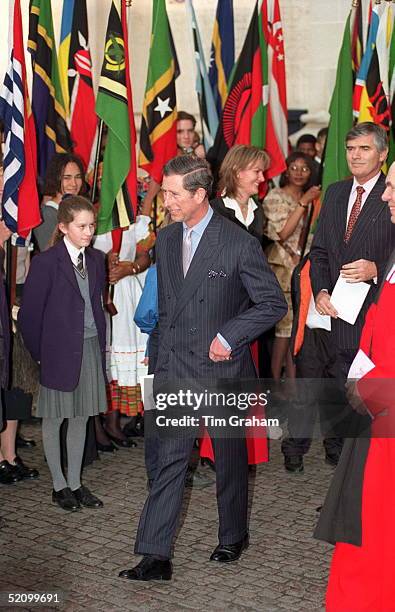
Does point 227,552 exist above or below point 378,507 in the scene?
below

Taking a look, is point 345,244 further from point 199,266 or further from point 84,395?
point 84,395

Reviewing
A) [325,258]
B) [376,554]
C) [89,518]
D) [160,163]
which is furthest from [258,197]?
[376,554]

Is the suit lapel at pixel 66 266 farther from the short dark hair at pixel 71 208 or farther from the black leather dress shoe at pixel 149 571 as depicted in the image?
the black leather dress shoe at pixel 149 571

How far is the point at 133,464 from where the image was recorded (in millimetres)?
7840

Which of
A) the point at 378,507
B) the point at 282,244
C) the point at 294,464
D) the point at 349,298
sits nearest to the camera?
the point at 378,507

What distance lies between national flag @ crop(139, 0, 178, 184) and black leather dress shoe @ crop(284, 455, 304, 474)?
8.80 feet

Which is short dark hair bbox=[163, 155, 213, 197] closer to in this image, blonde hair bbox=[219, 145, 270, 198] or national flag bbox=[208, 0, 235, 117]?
blonde hair bbox=[219, 145, 270, 198]

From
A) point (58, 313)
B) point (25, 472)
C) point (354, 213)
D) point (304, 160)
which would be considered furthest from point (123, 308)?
point (354, 213)

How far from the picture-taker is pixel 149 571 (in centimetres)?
555

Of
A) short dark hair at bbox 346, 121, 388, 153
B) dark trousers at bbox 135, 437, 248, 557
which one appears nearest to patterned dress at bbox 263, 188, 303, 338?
short dark hair at bbox 346, 121, 388, 153

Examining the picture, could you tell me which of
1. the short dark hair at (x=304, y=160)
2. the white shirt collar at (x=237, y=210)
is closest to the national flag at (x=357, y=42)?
the short dark hair at (x=304, y=160)

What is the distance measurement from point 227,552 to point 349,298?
1643 millimetres

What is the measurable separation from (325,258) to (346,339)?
1.80 feet

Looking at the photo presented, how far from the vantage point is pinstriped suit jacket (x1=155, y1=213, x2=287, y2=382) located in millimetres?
5586
